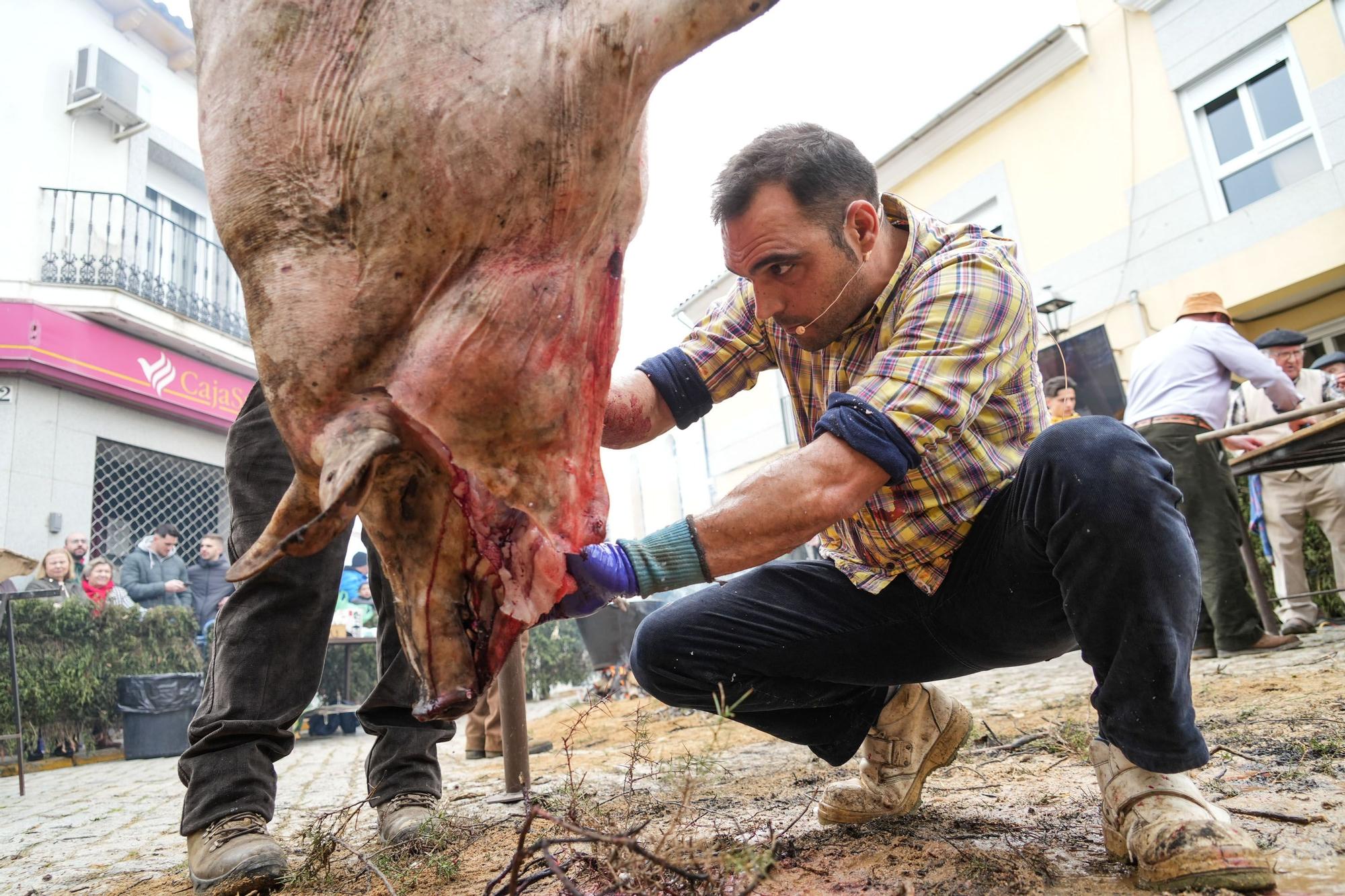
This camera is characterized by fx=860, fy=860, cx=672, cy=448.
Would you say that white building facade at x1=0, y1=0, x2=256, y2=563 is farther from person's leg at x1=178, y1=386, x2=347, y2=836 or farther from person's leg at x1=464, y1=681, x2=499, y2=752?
person's leg at x1=178, y1=386, x2=347, y2=836

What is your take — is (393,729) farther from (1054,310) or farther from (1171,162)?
(1171,162)

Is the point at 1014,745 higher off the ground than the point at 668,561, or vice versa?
the point at 668,561

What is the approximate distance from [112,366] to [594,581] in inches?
488

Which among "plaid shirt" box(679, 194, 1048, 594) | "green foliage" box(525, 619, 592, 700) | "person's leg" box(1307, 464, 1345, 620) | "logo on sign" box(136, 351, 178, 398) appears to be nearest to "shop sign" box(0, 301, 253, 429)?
"logo on sign" box(136, 351, 178, 398)

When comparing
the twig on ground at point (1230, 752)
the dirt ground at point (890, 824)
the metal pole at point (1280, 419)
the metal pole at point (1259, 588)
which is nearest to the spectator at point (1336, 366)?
the metal pole at point (1259, 588)

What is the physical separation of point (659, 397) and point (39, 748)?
8.40 metres

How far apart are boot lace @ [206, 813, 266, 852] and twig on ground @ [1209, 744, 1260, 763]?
258 centimetres

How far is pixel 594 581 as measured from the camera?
1.70 metres

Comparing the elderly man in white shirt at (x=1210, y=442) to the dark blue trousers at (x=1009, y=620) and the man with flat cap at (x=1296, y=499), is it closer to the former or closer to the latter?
the man with flat cap at (x=1296, y=499)

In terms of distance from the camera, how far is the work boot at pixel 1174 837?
4.87 feet

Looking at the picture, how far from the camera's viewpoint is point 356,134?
1354 mm

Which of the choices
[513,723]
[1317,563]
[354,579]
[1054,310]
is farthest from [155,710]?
[1054,310]

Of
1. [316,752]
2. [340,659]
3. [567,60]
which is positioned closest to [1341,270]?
[567,60]

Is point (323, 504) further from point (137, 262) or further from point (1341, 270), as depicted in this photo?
point (137, 262)
